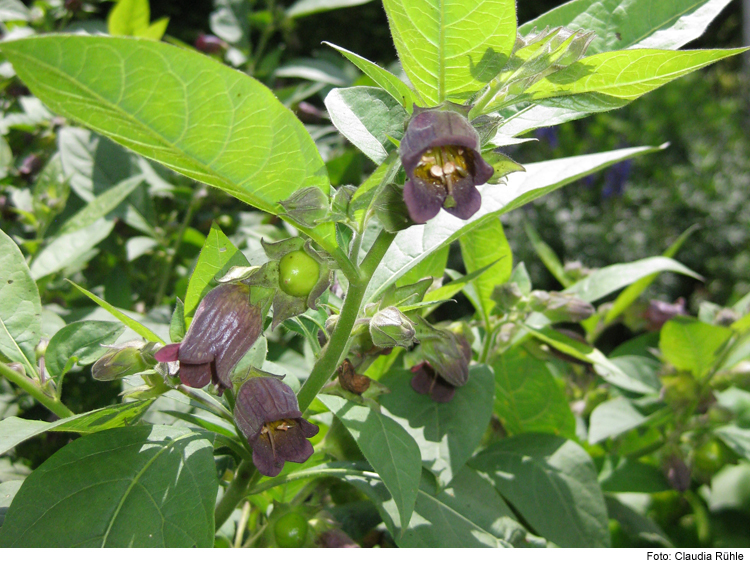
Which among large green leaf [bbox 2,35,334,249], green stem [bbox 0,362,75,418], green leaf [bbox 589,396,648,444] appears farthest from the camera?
green leaf [bbox 589,396,648,444]

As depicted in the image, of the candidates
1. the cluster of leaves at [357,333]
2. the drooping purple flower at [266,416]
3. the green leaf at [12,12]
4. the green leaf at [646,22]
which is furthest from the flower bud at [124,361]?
the green leaf at [12,12]

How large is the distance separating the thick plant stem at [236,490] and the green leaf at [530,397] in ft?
1.54

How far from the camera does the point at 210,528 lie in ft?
1.81

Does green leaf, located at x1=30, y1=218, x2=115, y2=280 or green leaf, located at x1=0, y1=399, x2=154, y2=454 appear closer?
green leaf, located at x1=0, y1=399, x2=154, y2=454

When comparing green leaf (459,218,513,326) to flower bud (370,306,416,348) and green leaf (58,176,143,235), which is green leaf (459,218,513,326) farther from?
green leaf (58,176,143,235)

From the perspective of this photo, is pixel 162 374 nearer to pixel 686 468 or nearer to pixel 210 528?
pixel 210 528

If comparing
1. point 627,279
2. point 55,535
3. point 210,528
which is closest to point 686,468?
point 627,279

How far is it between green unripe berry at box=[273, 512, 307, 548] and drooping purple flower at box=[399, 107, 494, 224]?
429mm

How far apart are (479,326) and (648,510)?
719 mm

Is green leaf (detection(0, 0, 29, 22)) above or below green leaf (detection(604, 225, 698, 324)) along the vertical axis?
above

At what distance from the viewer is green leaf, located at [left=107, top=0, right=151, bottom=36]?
1533mm

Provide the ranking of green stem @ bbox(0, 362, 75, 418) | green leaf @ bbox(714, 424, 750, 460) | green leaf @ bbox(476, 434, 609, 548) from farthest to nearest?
green leaf @ bbox(714, 424, 750, 460) → green leaf @ bbox(476, 434, 609, 548) → green stem @ bbox(0, 362, 75, 418)

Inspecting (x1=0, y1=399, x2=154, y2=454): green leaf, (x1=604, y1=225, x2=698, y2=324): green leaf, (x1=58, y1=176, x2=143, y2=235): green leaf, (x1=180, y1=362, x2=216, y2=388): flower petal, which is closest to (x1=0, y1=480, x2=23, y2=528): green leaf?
(x1=0, y1=399, x2=154, y2=454): green leaf

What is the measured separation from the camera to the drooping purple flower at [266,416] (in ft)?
1.87
